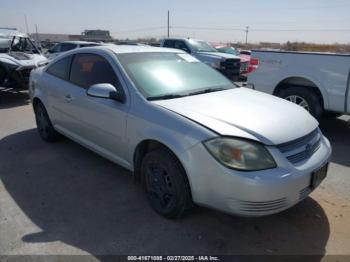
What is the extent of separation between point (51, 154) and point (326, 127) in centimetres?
513

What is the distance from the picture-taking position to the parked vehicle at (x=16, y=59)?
8945 millimetres

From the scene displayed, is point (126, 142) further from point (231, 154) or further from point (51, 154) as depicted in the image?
point (51, 154)

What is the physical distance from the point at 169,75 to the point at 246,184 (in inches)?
67.1

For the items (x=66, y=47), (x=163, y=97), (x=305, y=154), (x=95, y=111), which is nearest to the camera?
(x=305, y=154)

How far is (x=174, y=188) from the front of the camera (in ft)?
9.87

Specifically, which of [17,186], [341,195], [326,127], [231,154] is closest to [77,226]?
[17,186]

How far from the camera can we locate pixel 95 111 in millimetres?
3893

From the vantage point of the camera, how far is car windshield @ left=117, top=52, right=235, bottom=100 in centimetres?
349

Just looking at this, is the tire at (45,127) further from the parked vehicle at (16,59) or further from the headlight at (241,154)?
the parked vehicle at (16,59)

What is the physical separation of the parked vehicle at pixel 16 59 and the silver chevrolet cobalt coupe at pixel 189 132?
17.1ft

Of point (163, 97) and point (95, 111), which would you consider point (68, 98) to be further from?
point (163, 97)

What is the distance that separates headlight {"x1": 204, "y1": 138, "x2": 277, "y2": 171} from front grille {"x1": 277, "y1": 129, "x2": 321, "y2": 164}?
0.19 metres

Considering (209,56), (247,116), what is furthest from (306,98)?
(209,56)

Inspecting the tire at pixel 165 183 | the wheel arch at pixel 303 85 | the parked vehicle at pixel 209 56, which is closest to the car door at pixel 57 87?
the tire at pixel 165 183
